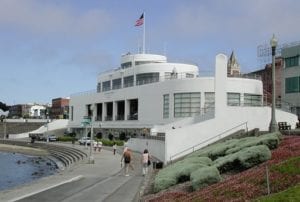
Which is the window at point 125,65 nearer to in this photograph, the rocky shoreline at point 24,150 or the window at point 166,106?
the rocky shoreline at point 24,150

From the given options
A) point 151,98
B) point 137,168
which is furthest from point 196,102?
point 137,168

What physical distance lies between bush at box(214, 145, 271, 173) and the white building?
2121 centimetres

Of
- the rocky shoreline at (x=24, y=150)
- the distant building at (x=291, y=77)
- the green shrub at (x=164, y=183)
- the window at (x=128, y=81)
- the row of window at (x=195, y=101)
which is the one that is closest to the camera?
the green shrub at (x=164, y=183)

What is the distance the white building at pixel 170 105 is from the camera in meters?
46.5

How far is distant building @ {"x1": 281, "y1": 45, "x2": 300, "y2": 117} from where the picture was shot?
64.6 m

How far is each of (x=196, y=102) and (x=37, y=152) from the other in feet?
82.2

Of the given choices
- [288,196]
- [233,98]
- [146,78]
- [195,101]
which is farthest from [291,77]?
[288,196]

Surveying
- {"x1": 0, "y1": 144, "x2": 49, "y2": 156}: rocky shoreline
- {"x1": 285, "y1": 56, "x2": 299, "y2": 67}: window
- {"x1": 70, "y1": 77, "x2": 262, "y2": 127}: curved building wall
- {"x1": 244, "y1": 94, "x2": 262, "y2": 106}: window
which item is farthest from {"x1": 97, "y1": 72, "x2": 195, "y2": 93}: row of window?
{"x1": 0, "y1": 144, "x2": 49, "y2": 156}: rocky shoreline

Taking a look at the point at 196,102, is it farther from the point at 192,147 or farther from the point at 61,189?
the point at 61,189

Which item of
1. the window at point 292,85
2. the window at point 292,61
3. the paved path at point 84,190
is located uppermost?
the window at point 292,61

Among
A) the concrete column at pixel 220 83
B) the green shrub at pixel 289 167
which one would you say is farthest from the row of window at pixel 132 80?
the green shrub at pixel 289 167

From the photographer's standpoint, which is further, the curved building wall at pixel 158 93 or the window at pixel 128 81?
the window at pixel 128 81

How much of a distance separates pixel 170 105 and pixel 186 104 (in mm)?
2743

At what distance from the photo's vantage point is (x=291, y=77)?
6581 centimetres
